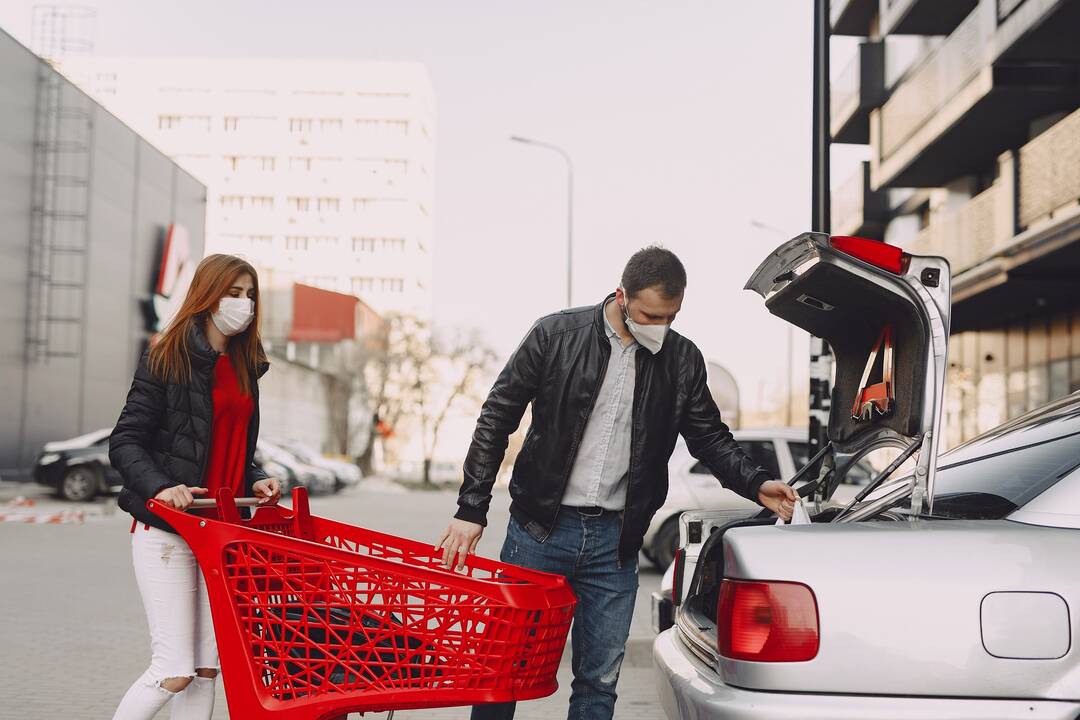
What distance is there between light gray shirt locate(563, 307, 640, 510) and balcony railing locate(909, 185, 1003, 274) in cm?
1434

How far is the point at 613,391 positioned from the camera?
155 inches

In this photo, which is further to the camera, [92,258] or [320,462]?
[320,462]

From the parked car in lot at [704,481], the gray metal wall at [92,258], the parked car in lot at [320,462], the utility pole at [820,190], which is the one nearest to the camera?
the utility pole at [820,190]

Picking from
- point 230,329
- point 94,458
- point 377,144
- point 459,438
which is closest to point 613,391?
point 230,329

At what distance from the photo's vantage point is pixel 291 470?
30391 millimetres

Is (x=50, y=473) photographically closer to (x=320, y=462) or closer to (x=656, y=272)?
(x=320, y=462)

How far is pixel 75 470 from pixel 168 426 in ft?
67.4

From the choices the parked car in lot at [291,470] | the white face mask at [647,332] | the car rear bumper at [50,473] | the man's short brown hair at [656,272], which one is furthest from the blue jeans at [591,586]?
the parked car in lot at [291,470]

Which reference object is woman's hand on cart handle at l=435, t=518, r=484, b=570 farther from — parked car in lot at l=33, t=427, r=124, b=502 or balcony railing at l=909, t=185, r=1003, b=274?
parked car in lot at l=33, t=427, r=124, b=502

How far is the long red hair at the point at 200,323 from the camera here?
→ 3811 mm

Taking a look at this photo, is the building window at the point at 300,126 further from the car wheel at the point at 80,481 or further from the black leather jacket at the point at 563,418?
the black leather jacket at the point at 563,418

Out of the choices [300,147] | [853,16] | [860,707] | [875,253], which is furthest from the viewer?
[300,147]

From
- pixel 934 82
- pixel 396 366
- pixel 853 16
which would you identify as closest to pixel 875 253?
pixel 934 82

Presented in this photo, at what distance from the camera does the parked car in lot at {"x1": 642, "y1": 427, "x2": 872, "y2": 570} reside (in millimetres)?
A: 11906
